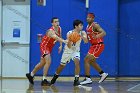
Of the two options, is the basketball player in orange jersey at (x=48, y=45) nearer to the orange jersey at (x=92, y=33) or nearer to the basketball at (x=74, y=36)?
the basketball at (x=74, y=36)

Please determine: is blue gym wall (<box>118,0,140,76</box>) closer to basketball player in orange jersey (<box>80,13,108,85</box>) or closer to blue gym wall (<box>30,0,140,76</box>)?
blue gym wall (<box>30,0,140,76</box>)

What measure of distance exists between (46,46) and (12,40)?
129 inches

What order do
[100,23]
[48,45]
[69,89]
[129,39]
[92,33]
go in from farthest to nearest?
[129,39] → [100,23] → [92,33] → [48,45] → [69,89]

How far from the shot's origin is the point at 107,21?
12.9 meters

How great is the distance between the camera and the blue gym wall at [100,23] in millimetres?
12875

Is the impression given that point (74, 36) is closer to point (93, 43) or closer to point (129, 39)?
point (93, 43)

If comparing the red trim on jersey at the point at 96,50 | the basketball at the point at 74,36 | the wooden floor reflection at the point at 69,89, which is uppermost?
the basketball at the point at 74,36

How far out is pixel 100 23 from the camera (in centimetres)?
1287

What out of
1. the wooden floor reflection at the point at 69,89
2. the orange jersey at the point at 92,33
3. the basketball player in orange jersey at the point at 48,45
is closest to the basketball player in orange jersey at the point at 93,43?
the orange jersey at the point at 92,33

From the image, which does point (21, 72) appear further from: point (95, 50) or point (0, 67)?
point (95, 50)

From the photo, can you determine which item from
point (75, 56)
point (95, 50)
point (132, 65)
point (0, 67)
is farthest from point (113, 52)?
point (0, 67)

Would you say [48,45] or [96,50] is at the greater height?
[48,45]

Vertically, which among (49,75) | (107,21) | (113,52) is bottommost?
(49,75)

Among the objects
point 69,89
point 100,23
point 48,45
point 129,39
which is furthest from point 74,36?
point 129,39
